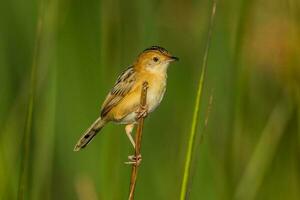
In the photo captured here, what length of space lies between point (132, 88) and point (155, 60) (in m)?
0.17

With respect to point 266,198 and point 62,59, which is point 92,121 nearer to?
point 62,59

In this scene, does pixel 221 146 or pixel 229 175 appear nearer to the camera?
pixel 229 175

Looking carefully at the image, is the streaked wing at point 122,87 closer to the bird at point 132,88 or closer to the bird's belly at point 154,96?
the bird at point 132,88

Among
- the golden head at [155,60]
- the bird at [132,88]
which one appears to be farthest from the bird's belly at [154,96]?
the golden head at [155,60]

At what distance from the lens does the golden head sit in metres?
3.49

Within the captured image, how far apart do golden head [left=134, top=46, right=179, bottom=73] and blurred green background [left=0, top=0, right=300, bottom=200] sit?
66 millimetres

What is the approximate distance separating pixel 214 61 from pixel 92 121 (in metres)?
0.65

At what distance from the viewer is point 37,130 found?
3123 millimetres

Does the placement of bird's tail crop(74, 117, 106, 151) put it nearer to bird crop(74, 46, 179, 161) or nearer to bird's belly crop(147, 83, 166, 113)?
bird crop(74, 46, 179, 161)

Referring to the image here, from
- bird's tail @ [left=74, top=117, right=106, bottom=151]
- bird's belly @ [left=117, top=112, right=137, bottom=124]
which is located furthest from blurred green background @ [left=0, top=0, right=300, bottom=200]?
bird's belly @ [left=117, top=112, right=137, bottom=124]

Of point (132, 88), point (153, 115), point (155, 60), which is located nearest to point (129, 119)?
point (132, 88)

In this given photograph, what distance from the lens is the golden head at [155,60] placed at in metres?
3.49

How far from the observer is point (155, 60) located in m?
3.54

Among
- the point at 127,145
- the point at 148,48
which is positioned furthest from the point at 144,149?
the point at 148,48
